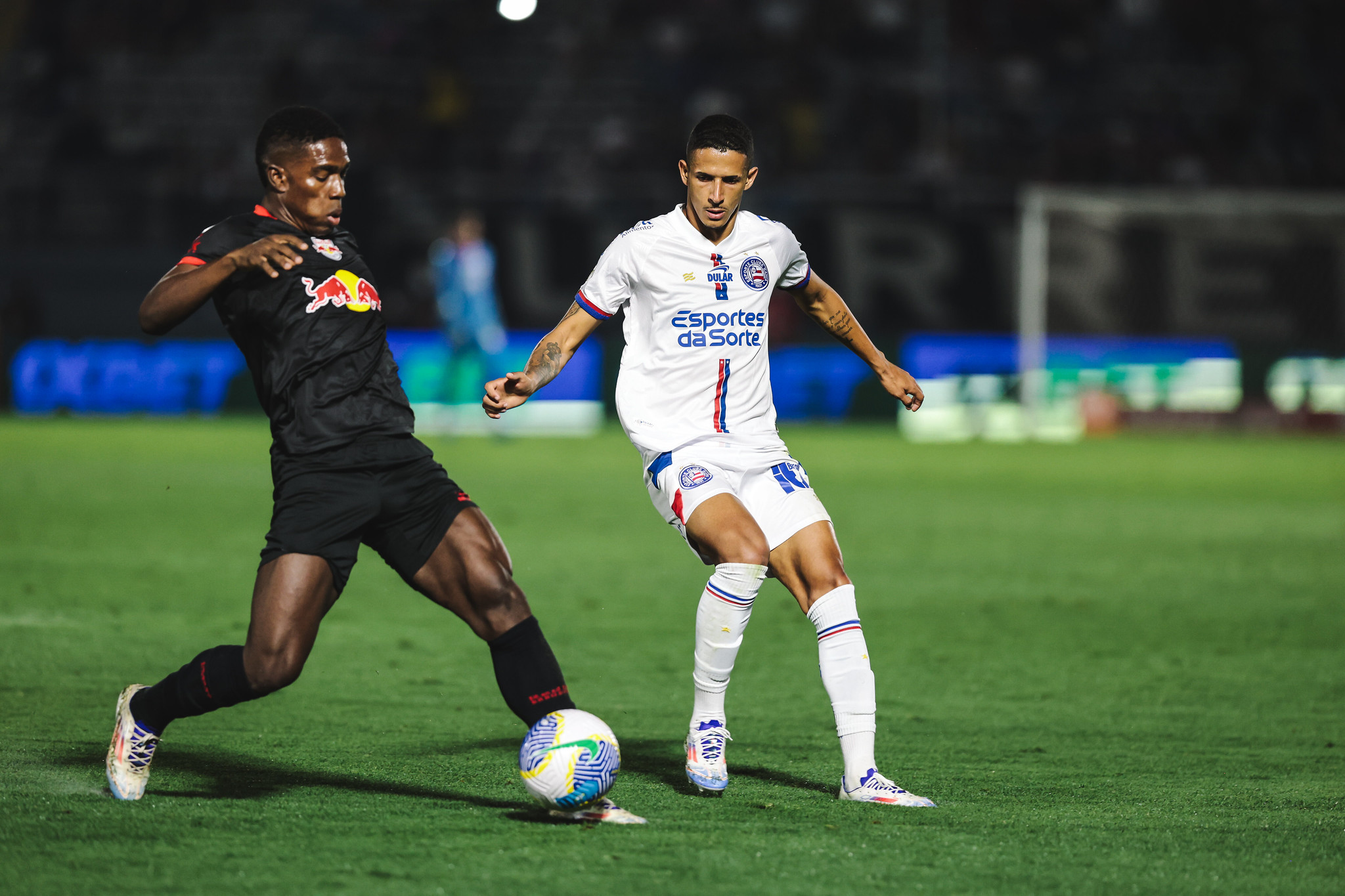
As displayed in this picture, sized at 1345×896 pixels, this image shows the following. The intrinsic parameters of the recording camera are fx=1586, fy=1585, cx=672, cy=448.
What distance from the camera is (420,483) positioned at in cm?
452

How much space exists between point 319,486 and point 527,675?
2.59 feet

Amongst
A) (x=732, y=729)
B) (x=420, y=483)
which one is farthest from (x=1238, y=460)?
(x=420, y=483)

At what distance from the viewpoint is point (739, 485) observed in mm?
4965

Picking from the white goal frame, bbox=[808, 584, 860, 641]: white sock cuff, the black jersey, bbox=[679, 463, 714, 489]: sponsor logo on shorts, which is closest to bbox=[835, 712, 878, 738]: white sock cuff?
bbox=[808, 584, 860, 641]: white sock cuff

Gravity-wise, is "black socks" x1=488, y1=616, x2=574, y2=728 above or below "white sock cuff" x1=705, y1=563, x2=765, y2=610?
below

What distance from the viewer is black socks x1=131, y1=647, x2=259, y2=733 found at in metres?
4.36

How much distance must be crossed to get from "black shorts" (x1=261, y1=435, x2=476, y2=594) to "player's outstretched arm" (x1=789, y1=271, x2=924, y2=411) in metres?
1.50

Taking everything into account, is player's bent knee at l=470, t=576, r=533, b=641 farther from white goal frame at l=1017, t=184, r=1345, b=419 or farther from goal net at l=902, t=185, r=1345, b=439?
white goal frame at l=1017, t=184, r=1345, b=419

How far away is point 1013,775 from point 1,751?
3207 mm

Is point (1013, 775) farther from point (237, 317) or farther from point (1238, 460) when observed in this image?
point (1238, 460)

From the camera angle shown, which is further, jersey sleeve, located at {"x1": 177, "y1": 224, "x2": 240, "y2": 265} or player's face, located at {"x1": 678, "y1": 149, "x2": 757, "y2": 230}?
player's face, located at {"x1": 678, "y1": 149, "x2": 757, "y2": 230}

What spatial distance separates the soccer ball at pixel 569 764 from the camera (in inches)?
167

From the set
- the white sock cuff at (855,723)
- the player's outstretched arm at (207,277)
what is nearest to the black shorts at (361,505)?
the player's outstretched arm at (207,277)

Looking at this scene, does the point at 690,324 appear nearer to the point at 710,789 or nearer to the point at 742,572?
the point at 742,572
